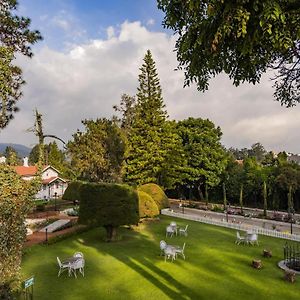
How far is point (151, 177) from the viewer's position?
1658 inches

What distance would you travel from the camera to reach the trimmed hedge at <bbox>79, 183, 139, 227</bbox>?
21.5 m

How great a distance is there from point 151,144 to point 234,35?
35.9 m

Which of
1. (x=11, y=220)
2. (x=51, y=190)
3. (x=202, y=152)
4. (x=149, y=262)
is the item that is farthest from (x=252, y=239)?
(x=51, y=190)

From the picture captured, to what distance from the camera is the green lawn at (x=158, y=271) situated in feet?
43.8

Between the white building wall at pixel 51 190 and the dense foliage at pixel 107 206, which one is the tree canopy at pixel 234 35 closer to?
the dense foliage at pixel 107 206

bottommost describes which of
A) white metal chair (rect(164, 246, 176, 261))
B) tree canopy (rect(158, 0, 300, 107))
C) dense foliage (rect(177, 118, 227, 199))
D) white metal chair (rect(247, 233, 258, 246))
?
white metal chair (rect(164, 246, 176, 261))

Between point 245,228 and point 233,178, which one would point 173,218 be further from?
point 233,178

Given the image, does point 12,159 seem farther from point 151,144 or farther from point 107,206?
point 151,144

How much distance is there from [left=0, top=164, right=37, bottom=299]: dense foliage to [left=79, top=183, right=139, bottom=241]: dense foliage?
12216mm

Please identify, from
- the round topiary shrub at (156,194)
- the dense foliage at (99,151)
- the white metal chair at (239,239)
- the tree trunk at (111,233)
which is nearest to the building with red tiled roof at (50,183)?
the dense foliage at (99,151)

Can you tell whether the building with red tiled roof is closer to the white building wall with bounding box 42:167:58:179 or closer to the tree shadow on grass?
the white building wall with bounding box 42:167:58:179

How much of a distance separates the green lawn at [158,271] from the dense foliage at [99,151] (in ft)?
46.4

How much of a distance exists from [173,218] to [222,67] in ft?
88.5

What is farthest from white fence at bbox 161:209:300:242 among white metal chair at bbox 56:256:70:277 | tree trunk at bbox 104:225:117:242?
white metal chair at bbox 56:256:70:277
